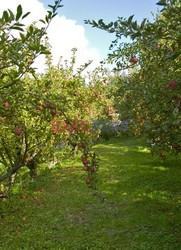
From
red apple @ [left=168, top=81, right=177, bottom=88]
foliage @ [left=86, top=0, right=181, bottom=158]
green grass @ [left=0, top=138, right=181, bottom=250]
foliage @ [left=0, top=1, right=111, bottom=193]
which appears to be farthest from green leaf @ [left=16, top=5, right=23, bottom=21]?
green grass @ [left=0, top=138, right=181, bottom=250]

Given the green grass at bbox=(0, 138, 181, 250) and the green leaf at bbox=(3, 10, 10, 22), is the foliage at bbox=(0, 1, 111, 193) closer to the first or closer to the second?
the green leaf at bbox=(3, 10, 10, 22)

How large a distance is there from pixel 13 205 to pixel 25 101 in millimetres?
8933

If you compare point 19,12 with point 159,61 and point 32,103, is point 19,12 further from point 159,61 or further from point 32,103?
point 159,61

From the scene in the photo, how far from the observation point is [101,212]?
11016 mm

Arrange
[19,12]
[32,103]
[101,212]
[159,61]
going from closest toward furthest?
[19,12] < [32,103] < [159,61] < [101,212]

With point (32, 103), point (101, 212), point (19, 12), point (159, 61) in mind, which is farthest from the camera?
point (101, 212)

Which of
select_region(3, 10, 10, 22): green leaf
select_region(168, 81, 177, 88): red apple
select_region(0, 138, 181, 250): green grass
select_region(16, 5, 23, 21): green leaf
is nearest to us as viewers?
select_region(16, 5, 23, 21): green leaf

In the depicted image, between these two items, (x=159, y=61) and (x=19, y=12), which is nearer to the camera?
(x=19, y=12)

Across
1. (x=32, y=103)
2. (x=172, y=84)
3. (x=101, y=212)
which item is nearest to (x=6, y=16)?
(x=32, y=103)

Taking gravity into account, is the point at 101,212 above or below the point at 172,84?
below

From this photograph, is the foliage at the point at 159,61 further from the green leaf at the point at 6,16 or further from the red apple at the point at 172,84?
the green leaf at the point at 6,16

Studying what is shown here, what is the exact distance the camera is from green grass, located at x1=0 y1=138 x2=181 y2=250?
8.78m

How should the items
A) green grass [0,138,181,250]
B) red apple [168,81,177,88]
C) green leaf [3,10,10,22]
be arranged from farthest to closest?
green grass [0,138,181,250], red apple [168,81,177,88], green leaf [3,10,10,22]

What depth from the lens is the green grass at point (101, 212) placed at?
28.8 ft
